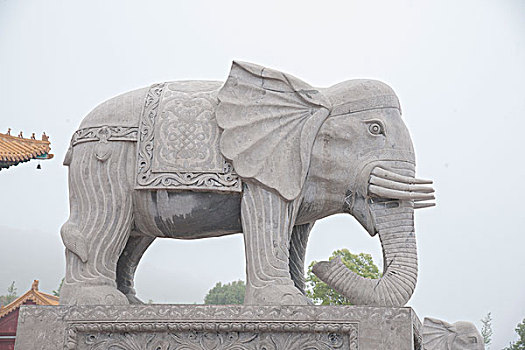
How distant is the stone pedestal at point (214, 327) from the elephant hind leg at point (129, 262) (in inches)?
32.3

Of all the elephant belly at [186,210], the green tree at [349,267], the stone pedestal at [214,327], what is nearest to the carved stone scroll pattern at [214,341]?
the stone pedestal at [214,327]

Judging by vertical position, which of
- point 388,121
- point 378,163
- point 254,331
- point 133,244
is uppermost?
point 388,121

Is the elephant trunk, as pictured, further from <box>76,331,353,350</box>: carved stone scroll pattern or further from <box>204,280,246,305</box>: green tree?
<box>204,280,246,305</box>: green tree

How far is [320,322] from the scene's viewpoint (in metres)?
3.96

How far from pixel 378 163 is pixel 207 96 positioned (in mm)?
1133

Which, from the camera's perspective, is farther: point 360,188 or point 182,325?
point 360,188

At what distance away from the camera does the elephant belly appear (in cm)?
434

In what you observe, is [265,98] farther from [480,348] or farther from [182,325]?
[480,348]

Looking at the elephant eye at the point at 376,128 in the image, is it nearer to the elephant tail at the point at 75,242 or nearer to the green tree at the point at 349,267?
the elephant tail at the point at 75,242

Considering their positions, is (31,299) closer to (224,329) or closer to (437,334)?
(437,334)

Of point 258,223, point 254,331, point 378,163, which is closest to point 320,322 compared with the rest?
point 254,331

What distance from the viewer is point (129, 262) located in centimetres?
495

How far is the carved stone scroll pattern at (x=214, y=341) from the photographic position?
396 cm

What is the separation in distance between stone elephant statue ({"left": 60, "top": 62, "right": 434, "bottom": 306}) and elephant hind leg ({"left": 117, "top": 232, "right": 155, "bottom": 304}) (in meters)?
0.38
